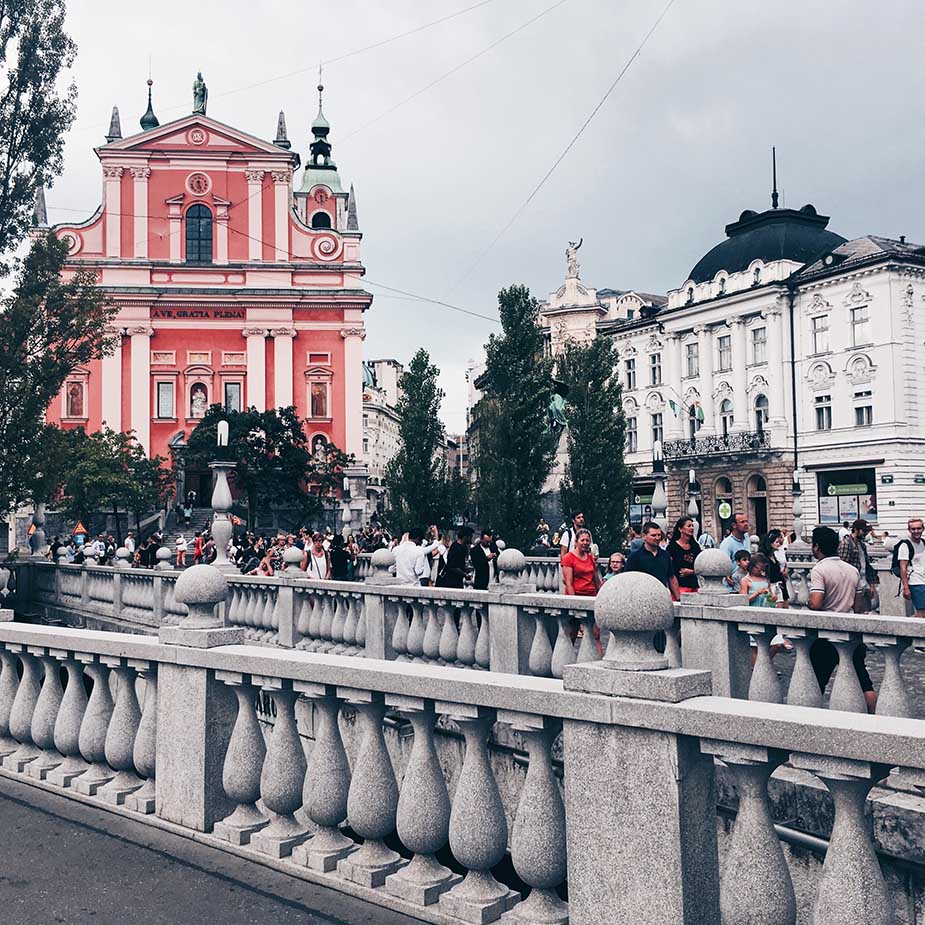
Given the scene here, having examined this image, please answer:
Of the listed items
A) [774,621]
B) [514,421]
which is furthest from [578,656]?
[514,421]

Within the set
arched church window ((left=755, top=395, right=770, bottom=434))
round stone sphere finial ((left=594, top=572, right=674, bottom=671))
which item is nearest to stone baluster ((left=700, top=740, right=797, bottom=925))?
round stone sphere finial ((left=594, top=572, right=674, bottom=671))

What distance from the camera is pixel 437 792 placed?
3797 millimetres

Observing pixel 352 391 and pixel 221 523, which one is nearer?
pixel 221 523

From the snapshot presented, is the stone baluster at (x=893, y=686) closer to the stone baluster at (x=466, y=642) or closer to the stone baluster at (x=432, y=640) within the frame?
the stone baluster at (x=466, y=642)

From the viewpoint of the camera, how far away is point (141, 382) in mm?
54906

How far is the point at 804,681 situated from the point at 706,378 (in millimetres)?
48793

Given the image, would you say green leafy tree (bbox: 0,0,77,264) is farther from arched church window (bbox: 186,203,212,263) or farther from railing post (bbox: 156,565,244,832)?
arched church window (bbox: 186,203,212,263)

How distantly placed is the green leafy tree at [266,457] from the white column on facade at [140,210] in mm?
13147

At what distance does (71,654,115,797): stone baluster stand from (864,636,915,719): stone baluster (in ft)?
14.2

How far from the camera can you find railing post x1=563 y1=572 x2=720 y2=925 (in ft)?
10.1

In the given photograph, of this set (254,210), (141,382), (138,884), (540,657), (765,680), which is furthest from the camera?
(254,210)

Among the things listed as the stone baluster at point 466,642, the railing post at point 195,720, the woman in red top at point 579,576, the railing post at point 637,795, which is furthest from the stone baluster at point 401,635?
the railing post at point 637,795

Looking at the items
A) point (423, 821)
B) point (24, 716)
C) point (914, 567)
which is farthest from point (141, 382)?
point (423, 821)

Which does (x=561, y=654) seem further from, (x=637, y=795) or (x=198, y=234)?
(x=198, y=234)
